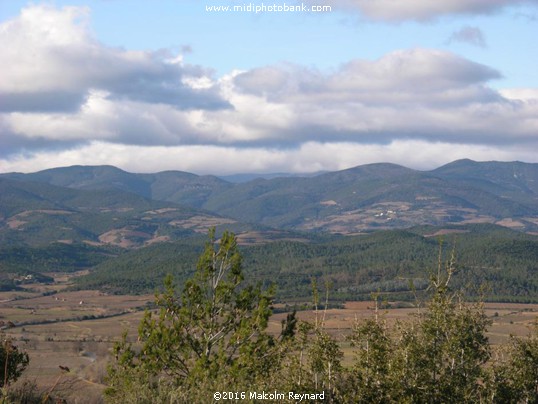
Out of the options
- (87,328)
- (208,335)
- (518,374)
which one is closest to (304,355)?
(208,335)

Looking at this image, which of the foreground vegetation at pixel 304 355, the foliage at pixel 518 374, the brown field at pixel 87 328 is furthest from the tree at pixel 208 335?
the brown field at pixel 87 328

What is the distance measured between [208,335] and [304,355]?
6.49 meters

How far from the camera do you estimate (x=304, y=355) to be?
26922 millimetres

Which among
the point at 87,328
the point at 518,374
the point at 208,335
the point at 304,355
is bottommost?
the point at 87,328

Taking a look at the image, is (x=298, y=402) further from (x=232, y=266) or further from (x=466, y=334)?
(x=232, y=266)

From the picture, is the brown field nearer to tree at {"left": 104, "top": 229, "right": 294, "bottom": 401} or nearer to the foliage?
tree at {"left": 104, "top": 229, "right": 294, "bottom": 401}

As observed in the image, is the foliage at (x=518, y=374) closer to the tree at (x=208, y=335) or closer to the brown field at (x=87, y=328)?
the tree at (x=208, y=335)

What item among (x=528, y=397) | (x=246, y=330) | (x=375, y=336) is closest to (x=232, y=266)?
(x=246, y=330)

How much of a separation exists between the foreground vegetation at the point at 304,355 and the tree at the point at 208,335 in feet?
0.18

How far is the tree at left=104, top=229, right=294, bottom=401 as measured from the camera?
94.9 ft

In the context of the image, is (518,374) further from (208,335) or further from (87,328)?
(87,328)

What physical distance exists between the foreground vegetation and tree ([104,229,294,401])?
2.1 inches

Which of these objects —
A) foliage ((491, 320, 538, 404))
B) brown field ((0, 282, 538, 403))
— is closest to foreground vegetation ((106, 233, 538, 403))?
foliage ((491, 320, 538, 404))

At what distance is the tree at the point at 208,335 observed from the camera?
28.9 meters
